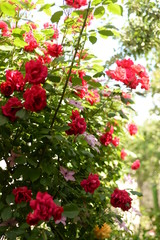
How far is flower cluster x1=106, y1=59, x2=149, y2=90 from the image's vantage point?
2.53m

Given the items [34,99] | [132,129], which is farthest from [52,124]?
[132,129]

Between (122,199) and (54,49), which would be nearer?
(122,199)

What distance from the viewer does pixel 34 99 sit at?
1912 millimetres

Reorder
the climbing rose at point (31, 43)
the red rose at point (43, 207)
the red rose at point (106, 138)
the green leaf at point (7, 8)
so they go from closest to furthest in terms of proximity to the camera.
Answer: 1. the red rose at point (43, 207)
2. the green leaf at point (7, 8)
3. the climbing rose at point (31, 43)
4. the red rose at point (106, 138)

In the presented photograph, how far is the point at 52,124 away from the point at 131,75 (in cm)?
72

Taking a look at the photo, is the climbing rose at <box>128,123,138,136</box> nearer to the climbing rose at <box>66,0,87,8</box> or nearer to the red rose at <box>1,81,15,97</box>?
the climbing rose at <box>66,0,87,8</box>

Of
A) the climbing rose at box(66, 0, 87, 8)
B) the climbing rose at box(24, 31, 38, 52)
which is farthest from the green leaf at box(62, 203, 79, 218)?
the climbing rose at box(66, 0, 87, 8)

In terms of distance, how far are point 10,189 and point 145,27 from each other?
3.53 metres

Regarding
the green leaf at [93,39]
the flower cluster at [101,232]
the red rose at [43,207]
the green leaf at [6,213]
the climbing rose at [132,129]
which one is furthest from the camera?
the climbing rose at [132,129]

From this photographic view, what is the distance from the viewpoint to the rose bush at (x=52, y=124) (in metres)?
1.96

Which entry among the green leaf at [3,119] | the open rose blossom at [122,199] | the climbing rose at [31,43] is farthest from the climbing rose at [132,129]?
the green leaf at [3,119]

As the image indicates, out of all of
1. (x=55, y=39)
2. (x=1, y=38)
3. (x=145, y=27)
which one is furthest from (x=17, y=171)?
(x=145, y=27)

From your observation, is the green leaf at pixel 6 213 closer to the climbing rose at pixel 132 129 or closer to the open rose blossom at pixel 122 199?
the open rose blossom at pixel 122 199

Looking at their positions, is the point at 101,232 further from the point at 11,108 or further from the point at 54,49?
the point at 54,49
